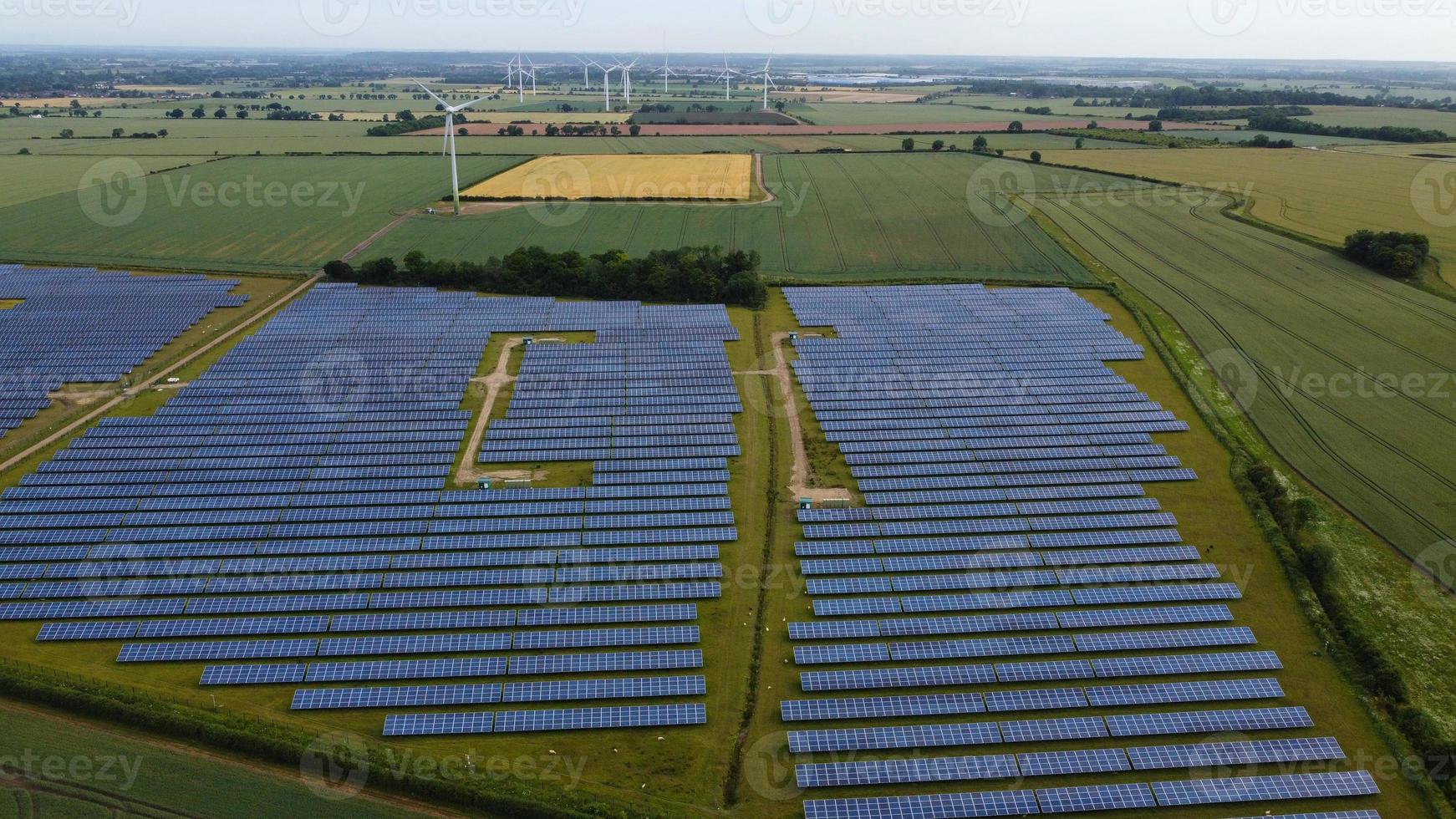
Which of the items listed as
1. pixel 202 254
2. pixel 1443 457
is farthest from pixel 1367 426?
pixel 202 254

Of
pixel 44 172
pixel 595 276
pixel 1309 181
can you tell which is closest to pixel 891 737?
pixel 595 276

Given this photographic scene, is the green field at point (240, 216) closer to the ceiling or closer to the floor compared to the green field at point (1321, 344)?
closer to the ceiling

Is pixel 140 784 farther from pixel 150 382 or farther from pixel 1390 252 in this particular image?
pixel 1390 252

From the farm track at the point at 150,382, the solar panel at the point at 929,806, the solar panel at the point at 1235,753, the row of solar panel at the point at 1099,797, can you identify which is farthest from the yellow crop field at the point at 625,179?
the row of solar panel at the point at 1099,797

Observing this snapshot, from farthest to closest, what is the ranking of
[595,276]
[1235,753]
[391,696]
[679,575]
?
[595,276], [679,575], [391,696], [1235,753]

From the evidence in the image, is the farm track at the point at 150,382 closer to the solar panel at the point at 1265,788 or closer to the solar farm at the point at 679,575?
the solar farm at the point at 679,575

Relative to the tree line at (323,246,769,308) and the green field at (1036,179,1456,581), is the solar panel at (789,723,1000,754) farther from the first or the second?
the tree line at (323,246,769,308)
